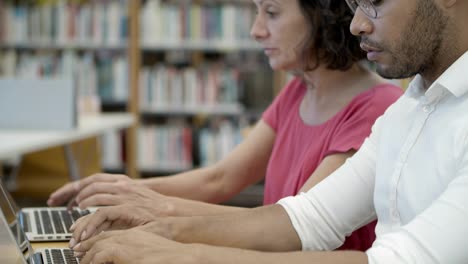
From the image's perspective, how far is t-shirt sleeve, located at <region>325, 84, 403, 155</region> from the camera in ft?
4.97

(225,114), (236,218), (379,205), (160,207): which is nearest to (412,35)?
(379,205)

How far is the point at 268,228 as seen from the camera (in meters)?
1.21

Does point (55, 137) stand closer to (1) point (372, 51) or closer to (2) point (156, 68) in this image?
(2) point (156, 68)

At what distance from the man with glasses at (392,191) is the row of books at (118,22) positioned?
3670mm

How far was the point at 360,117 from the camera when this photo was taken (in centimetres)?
157

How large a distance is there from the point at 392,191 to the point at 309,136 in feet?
1.88

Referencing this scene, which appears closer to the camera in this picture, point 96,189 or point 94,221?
point 94,221

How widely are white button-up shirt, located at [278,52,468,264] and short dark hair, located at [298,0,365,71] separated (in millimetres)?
412

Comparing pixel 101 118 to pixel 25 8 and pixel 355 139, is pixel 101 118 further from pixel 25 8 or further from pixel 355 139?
pixel 355 139

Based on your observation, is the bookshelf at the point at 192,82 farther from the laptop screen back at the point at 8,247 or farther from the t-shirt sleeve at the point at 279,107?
the laptop screen back at the point at 8,247

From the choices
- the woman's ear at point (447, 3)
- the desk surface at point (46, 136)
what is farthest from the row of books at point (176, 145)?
Answer: the woman's ear at point (447, 3)

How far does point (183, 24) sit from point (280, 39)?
10.8ft

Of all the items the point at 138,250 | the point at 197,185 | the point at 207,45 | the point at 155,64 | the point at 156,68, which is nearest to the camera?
the point at 138,250

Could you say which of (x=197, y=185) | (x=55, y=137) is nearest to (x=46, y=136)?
(x=55, y=137)
